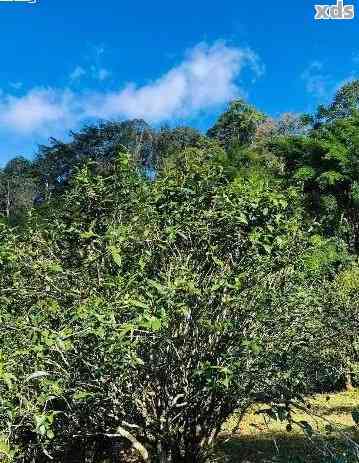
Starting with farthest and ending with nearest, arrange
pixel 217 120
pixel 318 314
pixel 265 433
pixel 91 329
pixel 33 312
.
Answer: pixel 217 120 → pixel 265 433 → pixel 318 314 → pixel 33 312 → pixel 91 329

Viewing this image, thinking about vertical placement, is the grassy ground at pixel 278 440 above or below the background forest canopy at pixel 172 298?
below

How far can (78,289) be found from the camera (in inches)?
269

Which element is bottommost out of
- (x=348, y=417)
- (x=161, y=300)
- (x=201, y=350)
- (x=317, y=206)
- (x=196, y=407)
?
(x=348, y=417)

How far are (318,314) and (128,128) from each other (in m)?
70.9

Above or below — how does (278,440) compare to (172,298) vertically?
below

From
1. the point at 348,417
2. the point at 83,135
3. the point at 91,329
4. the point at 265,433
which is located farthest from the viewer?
the point at 83,135

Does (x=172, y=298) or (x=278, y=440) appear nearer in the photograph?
(x=172, y=298)

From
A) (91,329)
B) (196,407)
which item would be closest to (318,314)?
(196,407)

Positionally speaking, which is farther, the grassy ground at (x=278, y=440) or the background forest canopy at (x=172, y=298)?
the grassy ground at (x=278, y=440)

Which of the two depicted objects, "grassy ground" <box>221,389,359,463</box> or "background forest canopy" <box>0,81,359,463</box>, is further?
"grassy ground" <box>221,389,359,463</box>

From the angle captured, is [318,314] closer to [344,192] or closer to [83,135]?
[344,192]

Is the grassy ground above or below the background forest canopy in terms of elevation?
below

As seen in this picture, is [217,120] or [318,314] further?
[217,120]

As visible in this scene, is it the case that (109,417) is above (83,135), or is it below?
below
